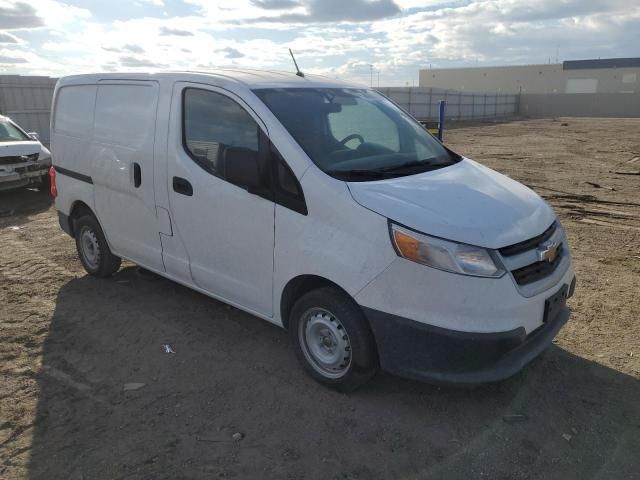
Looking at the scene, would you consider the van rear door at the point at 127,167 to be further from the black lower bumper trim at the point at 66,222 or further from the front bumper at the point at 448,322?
the front bumper at the point at 448,322

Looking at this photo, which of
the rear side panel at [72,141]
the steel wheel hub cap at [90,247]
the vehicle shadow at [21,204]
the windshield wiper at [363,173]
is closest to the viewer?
the windshield wiper at [363,173]

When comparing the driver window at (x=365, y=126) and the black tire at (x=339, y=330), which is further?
the driver window at (x=365, y=126)

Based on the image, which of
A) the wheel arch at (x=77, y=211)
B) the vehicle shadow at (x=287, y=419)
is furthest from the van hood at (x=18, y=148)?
the vehicle shadow at (x=287, y=419)

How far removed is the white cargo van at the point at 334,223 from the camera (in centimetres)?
278

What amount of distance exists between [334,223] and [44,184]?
30.3ft

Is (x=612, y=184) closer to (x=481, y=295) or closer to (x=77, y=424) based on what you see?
(x=481, y=295)

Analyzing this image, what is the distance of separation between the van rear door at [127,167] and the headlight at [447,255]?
7.61 feet

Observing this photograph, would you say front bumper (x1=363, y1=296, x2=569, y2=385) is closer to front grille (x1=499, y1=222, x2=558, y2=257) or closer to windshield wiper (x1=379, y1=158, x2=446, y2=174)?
front grille (x1=499, y1=222, x2=558, y2=257)

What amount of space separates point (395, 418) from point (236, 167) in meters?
1.85

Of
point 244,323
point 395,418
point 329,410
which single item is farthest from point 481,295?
point 244,323

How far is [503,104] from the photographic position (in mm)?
48094

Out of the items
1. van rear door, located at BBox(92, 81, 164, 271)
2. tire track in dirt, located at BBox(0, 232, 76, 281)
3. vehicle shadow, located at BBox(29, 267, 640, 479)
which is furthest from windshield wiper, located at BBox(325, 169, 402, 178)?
tire track in dirt, located at BBox(0, 232, 76, 281)

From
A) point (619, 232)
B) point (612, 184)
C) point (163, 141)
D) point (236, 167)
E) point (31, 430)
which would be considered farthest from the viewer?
point (612, 184)

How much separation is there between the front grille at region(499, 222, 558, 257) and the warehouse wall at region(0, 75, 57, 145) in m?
16.5
